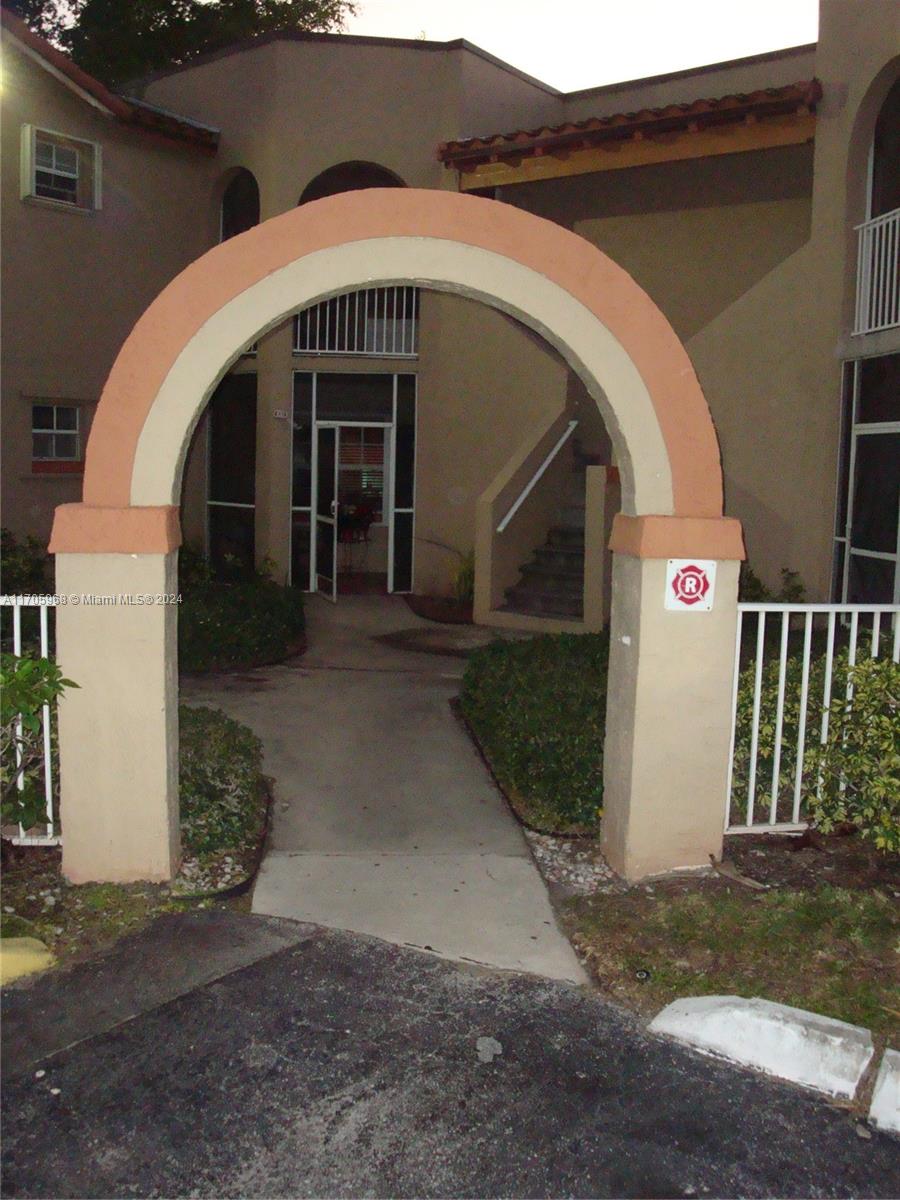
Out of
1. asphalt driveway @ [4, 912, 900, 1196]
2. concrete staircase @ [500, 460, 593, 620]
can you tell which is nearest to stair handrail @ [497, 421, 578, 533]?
concrete staircase @ [500, 460, 593, 620]

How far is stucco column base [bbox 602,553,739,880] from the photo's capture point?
18.9 feet

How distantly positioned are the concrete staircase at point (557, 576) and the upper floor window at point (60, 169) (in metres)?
6.68

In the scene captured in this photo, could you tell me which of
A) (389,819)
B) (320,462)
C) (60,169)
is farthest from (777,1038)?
(60,169)

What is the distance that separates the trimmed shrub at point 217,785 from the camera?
20.1ft

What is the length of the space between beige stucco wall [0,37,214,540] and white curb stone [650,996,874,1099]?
10.3 meters

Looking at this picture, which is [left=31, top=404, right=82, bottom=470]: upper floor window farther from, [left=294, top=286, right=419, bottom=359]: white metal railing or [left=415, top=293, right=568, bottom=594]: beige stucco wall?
[left=415, top=293, right=568, bottom=594]: beige stucco wall

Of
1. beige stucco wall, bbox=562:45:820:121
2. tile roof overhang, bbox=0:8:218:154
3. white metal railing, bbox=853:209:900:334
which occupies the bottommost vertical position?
white metal railing, bbox=853:209:900:334

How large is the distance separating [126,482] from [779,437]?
7.70 meters

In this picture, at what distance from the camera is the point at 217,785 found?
253 inches

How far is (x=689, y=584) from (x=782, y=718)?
1.09 meters

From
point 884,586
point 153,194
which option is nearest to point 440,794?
point 884,586

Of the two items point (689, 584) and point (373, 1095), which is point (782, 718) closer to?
point (689, 584)

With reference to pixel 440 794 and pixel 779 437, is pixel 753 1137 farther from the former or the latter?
pixel 779 437

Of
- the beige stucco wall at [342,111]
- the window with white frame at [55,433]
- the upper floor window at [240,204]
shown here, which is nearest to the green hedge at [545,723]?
the window with white frame at [55,433]
